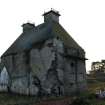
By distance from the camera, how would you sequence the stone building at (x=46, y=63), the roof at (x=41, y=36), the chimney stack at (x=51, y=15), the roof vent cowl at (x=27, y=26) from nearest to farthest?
1. the stone building at (x=46, y=63)
2. the roof at (x=41, y=36)
3. the chimney stack at (x=51, y=15)
4. the roof vent cowl at (x=27, y=26)

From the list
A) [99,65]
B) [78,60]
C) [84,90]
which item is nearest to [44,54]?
[78,60]

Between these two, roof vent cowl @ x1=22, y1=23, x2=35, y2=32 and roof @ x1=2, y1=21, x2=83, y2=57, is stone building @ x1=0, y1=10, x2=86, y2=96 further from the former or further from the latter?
roof vent cowl @ x1=22, y1=23, x2=35, y2=32

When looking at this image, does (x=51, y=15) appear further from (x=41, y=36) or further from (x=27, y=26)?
(x=27, y=26)

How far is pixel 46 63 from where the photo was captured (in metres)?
50.1

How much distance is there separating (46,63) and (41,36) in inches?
240

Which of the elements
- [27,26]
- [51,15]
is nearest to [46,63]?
[51,15]

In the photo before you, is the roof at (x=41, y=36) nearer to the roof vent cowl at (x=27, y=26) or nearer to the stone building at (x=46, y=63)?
the stone building at (x=46, y=63)

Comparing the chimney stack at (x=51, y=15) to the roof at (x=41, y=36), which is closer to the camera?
the roof at (x=41, y=36)

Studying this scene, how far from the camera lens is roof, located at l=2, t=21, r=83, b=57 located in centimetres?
5295

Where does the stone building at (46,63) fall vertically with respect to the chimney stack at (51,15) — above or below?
below

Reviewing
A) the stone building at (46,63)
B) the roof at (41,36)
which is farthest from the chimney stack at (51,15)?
the roof at (41,36)

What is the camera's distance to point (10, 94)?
53.9 meters

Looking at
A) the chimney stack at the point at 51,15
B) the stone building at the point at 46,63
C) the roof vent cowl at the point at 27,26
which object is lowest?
the stone building at the point at 46,63

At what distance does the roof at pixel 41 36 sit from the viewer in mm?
52950
